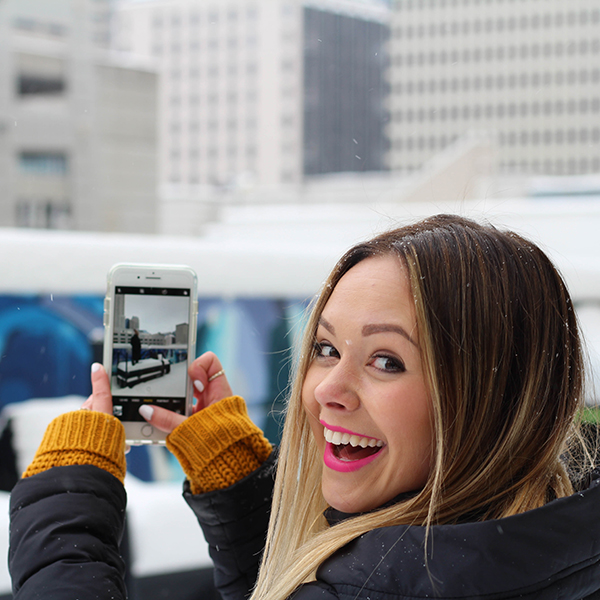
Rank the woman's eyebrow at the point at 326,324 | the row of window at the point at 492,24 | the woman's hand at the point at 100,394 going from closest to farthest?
the woman's eyebrow at the point at 326,324 → the woman's hand at the point at 100,394 → the row of window at the point at 492,24

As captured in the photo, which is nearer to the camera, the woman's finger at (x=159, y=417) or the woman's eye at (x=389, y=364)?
the woman's eye at (x=389, y=364)

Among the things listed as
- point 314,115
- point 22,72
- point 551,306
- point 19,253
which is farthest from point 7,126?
point 314,115

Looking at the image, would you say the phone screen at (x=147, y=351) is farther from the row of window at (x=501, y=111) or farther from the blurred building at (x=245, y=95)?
the blurred building at (x=245, y=95)

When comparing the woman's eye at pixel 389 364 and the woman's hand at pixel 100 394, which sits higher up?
the woman's eye at pixel 389 364

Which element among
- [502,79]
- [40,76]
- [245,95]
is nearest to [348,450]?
[40,76]

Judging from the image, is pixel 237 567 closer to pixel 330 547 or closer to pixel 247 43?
pixel 330 547

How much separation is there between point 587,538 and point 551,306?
258mm

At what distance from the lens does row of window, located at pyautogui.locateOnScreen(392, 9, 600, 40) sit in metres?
14.7

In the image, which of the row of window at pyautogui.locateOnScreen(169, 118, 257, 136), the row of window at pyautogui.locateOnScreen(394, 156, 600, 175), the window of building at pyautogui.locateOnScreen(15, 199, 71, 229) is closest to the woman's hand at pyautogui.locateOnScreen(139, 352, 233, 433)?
the window of building at pyautogui.locateOnScreen(15, 199, 71, 229)

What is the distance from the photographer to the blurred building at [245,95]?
224ft

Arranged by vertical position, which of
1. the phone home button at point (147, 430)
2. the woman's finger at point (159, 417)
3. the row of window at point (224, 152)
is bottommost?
the phone home button at point (147, 430)

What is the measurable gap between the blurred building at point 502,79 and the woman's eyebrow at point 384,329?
7.70 meters

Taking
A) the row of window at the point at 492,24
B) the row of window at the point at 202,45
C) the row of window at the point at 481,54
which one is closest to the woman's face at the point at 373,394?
the row of window at the point at 492,24

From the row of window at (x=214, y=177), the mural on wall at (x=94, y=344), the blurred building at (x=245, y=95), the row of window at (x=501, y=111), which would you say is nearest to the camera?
the mural on wall at (x=94, y=344)
